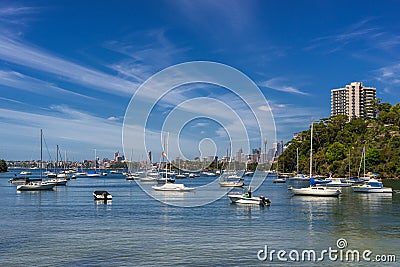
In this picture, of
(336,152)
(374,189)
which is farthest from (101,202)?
(336,152)

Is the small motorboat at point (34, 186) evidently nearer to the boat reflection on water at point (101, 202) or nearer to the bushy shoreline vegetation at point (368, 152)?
the boat reflection on water at point (101, 202)

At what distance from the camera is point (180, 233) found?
39.8 m

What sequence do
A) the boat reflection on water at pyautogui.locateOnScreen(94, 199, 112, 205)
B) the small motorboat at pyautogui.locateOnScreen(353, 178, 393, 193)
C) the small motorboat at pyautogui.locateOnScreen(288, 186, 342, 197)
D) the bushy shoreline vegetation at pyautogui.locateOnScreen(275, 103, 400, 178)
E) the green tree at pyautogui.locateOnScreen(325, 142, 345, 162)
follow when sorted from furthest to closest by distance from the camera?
the green tree at pyautogui.locateOnScreen(325, 142, 345, 162)
the bushy shoreline vegetation at pyautogui.locateOnScreen(275, 103, 400, 178)
the small motorboat at pyautogui.locateOnScreen(353, 178, 393, 193)
the small motorboat at pyautogui.locateOnScreen(288, 186, 342, 197)
the boat reflection on water at pyautogui.locateOnScreen(94, 199, 112, 205)

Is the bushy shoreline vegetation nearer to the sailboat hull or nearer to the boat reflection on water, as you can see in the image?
the sailboat hull

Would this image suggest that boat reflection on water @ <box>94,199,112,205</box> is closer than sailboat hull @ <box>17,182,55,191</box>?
Yes

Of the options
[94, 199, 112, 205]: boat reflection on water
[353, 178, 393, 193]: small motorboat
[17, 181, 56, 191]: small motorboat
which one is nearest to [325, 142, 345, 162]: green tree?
[353, 178, 393, 193]: small motorboat

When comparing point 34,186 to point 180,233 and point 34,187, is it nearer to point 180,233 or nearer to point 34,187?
point 34,187

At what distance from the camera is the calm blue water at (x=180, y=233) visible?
1178 inches

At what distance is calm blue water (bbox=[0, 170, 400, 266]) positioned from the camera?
2992 centimetres

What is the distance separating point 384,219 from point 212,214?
18283mm

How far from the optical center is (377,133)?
605ft

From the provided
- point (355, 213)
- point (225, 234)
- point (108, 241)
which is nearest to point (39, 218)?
point (108, 241)

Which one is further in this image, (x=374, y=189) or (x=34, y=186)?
(x=34, y=186)

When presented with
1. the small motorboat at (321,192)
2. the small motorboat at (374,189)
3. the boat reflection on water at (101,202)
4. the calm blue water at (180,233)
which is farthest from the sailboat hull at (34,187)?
the small motorboat at (374,189)
